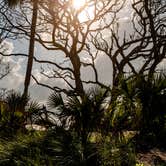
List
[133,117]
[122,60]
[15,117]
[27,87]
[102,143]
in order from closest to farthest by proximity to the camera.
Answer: [102,143] → [133,117] → [15,117] → [27,87] → [122,60]

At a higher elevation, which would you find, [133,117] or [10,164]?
[133,117]

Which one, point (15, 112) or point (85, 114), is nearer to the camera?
point (85, 114)

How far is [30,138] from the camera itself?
415 inches

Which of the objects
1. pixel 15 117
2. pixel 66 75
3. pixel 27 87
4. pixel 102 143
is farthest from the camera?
pixel 66 75

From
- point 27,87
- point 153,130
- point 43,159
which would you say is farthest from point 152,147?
point 27,87

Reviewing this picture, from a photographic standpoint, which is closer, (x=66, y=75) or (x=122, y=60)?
(x=122, y=60)

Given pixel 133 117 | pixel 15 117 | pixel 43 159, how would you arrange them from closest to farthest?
pixel 43 159, pixel 133 117, pixel 15 117

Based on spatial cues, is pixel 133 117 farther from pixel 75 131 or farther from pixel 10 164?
pixel 10 164

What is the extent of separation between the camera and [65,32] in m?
28.2

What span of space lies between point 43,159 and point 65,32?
62.6ft

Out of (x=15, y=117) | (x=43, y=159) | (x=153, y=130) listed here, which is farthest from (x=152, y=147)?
(x=43, y=159)

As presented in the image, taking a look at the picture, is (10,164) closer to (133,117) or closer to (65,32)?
(133,117)

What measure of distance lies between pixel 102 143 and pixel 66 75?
64.1 ft

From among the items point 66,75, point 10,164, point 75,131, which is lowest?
point 10,164
